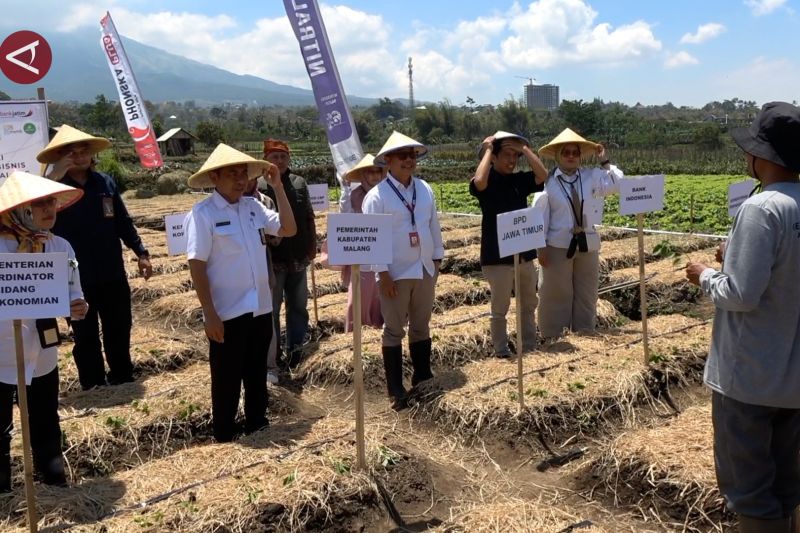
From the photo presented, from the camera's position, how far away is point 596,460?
403 centimetres

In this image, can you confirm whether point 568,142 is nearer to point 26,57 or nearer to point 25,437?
point 25,437

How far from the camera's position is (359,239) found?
3.80 metres

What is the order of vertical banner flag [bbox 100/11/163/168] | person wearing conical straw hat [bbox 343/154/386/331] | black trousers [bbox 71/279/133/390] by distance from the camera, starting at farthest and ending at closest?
1. vertical banner flag [bbox 100/11/163/168]
2. person wearing conical straw hat [bbox 343/154/386/331]
3. black trousers [bbox 71/279/133/390]

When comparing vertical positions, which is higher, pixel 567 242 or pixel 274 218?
pixel 274 218

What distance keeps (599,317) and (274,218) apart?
3.97 metres

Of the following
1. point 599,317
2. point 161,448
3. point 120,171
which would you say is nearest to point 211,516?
point 161,448

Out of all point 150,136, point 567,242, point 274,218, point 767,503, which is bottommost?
point 767,503

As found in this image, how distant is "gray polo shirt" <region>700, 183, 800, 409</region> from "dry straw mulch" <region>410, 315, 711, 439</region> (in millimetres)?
→ 2050

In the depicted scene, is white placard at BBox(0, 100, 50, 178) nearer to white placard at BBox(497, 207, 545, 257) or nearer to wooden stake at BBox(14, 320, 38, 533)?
wooden stake at BBox(14, 320, 38, 533)

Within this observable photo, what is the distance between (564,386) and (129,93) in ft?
54.8

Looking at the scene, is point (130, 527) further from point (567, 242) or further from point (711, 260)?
point (711, 260)

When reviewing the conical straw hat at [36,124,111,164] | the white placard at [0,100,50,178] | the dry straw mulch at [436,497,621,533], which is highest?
the white placard at [0,100,50,178]

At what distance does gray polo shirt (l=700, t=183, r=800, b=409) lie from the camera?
2465 mm

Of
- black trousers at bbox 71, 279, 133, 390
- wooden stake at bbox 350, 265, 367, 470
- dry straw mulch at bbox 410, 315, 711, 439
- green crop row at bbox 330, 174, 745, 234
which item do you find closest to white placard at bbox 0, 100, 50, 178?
black trousers at bbox 71, 279, 133, 390
